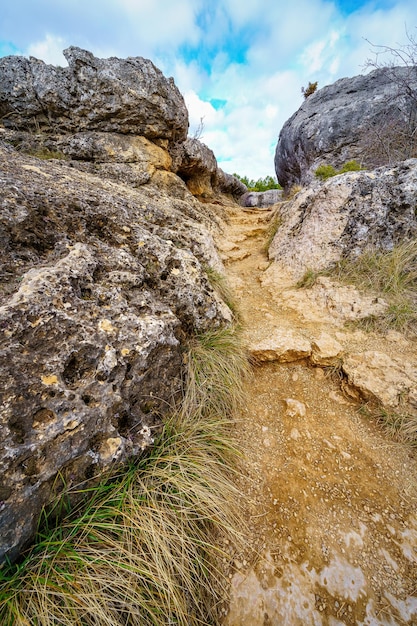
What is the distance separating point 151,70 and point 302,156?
9349 millimetres

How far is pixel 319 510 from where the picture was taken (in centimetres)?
164

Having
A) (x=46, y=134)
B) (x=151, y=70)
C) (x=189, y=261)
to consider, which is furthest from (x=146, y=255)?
(x=151, y=70)

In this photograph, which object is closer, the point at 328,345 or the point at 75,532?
the point at 75,532

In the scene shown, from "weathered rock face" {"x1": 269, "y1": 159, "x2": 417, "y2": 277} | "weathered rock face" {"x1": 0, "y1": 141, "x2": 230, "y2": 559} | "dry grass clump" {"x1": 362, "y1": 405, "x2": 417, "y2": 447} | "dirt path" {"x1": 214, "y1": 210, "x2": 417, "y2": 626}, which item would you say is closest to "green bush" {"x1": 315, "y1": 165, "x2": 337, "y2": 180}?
"weathered rock face" {"x1": 269, "y1": 159, "x2": 417, "y2": 277}

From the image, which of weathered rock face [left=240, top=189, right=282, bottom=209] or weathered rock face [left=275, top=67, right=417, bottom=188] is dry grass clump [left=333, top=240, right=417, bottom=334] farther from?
weathered rock face [left=240, top=189, right=282, bottom=209]

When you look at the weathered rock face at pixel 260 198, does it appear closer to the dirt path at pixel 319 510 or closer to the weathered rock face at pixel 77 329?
the weathered rock face at pixel 77 329

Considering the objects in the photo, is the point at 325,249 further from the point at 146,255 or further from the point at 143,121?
the point at 143,121

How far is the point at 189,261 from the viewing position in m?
2.82

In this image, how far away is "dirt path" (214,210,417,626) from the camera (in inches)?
51.7

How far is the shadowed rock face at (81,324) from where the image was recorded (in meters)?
1.25

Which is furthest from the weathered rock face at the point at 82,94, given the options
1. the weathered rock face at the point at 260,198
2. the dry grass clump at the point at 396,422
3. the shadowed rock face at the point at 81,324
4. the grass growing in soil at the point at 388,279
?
the weathered rock face at the point at 260,198

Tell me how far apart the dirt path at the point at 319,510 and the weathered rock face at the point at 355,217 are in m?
1.81

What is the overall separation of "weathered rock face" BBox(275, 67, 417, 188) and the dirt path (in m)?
9.50

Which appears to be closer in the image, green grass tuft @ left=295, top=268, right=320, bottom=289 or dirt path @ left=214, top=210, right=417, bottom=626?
dirt path @ left=214, top=210, right=417, bottom=626
